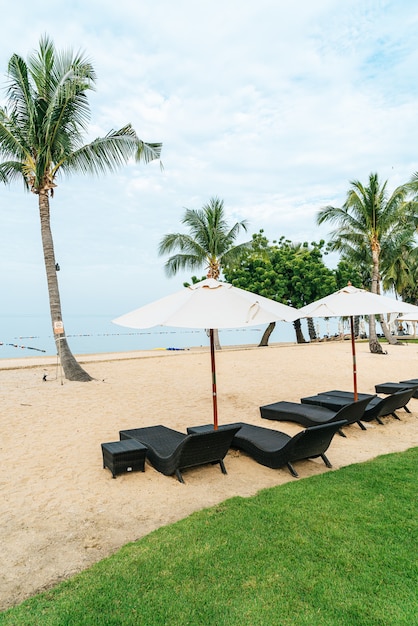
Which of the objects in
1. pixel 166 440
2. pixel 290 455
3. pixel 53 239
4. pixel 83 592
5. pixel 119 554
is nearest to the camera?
pixel 83 592

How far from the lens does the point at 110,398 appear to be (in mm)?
9805

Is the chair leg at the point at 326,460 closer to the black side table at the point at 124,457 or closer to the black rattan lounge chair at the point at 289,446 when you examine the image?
the black rattan lounge chair at the point at 289,446

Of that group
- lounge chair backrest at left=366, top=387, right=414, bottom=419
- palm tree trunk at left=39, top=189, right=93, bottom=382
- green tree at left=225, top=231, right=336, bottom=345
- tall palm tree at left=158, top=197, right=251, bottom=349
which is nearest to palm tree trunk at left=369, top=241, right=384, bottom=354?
green tree at left=225, top=231, right=336, bottom=345

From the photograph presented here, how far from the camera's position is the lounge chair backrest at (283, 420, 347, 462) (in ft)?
15.7

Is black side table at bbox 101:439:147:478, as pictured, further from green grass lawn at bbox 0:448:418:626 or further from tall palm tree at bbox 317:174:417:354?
tall palm tree at bbox 317:174:417:354

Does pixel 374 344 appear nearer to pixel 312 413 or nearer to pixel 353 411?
pixel 312 413

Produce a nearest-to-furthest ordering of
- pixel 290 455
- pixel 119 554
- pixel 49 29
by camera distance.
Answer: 1. pixel 119 554
2. pixel 290 455
3. pixel 49 29

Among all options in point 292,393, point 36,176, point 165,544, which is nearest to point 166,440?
point 165,544

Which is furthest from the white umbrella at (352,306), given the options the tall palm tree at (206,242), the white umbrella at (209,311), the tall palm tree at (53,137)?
the tall palm tree at (206,242)

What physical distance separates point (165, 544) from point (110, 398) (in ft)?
22.3

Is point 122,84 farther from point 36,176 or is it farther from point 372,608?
point 372,608

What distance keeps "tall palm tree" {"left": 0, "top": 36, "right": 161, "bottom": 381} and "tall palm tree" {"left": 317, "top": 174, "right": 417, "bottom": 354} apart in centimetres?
1176

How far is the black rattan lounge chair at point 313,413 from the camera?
654 centimetres

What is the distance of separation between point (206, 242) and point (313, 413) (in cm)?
1856
